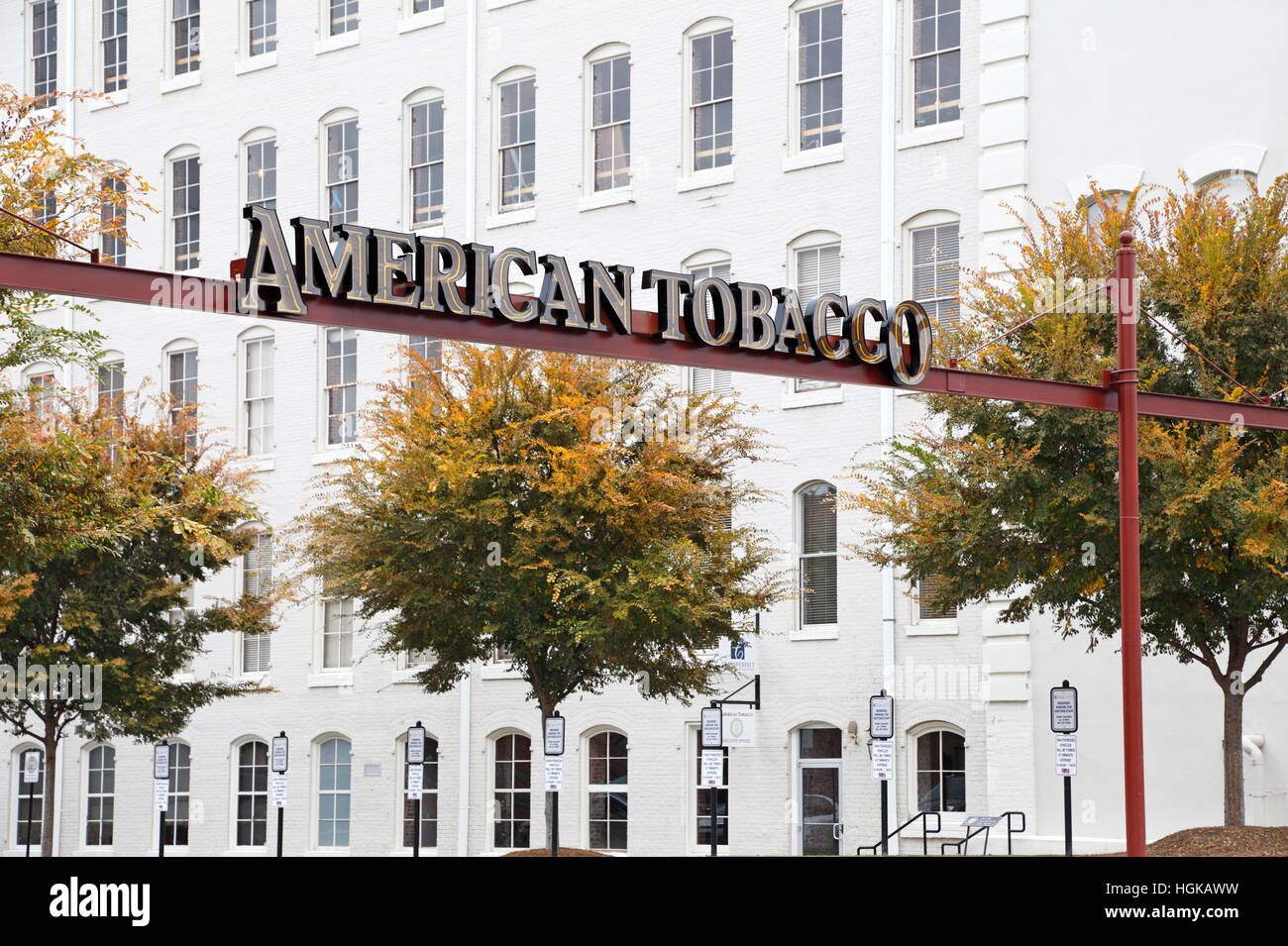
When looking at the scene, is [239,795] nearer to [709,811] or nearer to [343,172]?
[709,811]

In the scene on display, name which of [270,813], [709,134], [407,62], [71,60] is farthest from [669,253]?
[71,60]

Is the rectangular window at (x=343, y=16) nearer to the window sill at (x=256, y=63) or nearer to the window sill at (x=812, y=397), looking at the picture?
the window sill at (x=256, y=63)

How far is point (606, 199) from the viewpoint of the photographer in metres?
33.9

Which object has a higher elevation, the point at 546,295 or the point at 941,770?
the point at 546,295

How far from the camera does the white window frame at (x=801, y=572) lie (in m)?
30.1

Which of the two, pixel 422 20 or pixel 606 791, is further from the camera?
pixel 422 20

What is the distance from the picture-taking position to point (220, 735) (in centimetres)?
3734

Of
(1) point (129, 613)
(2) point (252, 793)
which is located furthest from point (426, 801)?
(1) point (129, 613)

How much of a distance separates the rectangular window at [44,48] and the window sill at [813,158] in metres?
20.9

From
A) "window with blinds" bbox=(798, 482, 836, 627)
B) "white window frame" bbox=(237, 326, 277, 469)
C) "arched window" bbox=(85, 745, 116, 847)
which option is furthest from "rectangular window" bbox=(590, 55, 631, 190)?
"arched window" bbox=(85, 745, 116, 847)

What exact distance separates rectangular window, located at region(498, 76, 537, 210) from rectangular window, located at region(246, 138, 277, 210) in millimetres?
6045

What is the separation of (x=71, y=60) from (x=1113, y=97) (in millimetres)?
26120

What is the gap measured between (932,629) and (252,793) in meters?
15.4
